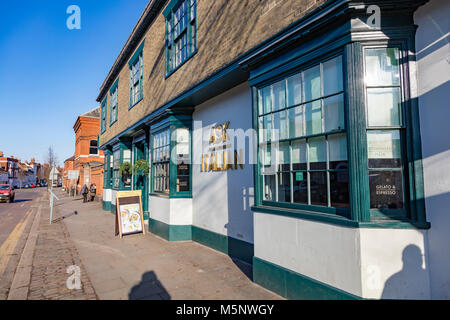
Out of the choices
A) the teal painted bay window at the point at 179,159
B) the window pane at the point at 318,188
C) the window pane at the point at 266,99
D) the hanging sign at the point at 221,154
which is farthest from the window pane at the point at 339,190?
the teal painted bay window at the point at 179,159

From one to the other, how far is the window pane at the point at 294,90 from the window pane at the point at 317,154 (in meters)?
0.67

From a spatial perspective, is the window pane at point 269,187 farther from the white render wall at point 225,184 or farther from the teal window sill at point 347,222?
the white render wall at point 225,184

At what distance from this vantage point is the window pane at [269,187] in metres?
4.45

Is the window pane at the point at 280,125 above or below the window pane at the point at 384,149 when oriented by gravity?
above

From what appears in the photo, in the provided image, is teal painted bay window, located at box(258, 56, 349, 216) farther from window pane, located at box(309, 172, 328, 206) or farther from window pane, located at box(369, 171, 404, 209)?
window pane, located at box(369, 171, 404, 209)

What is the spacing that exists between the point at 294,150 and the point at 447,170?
1.78 m

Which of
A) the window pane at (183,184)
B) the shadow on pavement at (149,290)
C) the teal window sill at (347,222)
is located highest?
the window pane at (183,184)

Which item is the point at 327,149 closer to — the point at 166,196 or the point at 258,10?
the point at 258,10

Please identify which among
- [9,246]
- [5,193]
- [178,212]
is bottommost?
A: [9,246]

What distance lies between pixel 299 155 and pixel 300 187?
0.47m

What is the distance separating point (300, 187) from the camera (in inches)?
156

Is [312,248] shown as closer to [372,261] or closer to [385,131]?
[372,261]

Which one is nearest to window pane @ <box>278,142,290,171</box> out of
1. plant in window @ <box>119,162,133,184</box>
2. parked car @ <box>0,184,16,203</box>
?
plant in window @ <box>119,162,133,184</box>

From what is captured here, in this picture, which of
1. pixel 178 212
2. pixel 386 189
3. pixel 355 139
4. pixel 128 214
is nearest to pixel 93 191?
pixel 128 214
